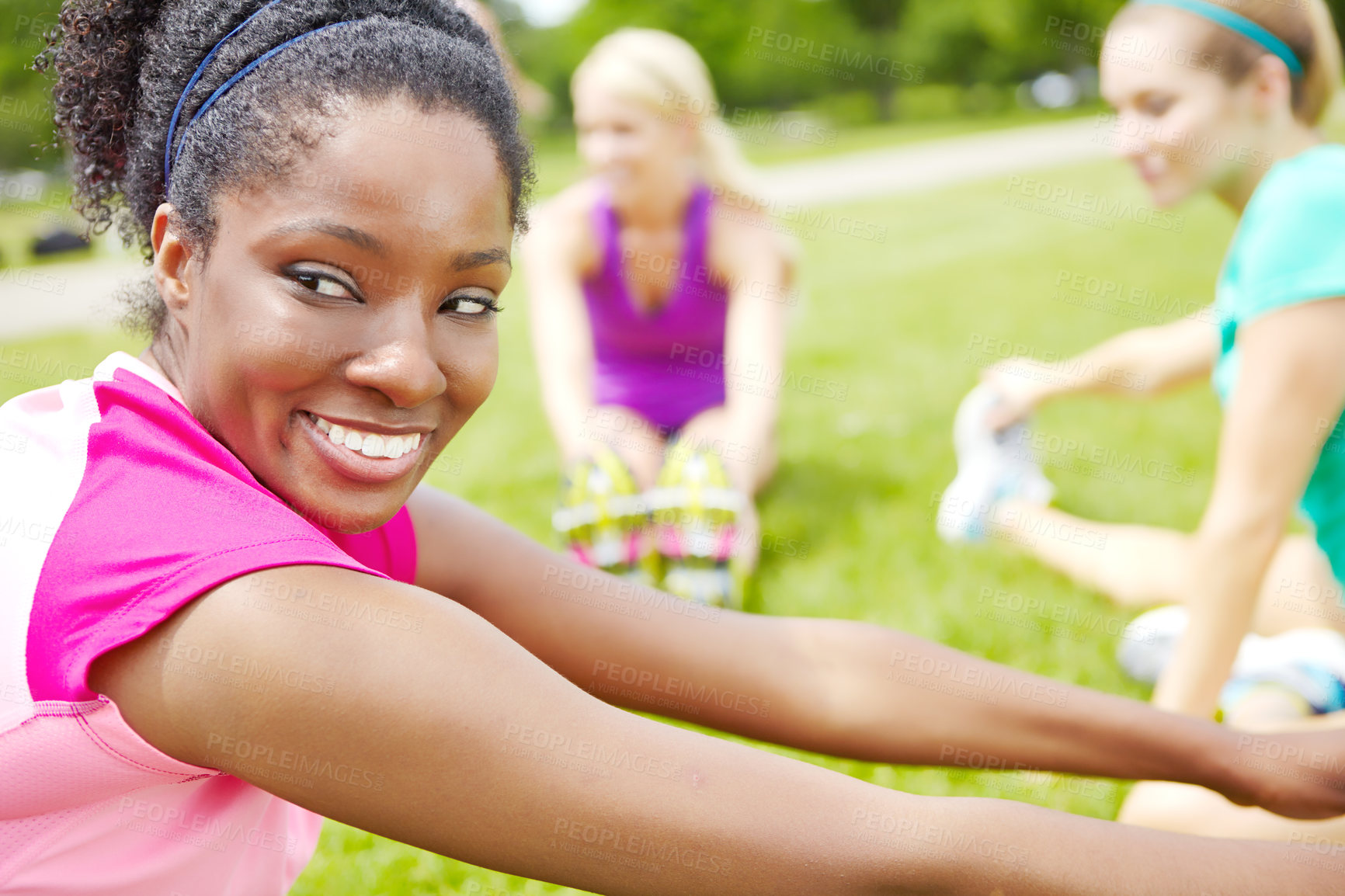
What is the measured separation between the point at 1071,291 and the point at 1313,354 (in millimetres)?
6579

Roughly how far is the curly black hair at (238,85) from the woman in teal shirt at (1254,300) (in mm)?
1846

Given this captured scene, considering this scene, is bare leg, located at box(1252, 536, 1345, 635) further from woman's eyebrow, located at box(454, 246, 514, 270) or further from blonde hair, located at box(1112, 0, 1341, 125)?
woman's eyebrow, located at box(454, 246, 514, 270)

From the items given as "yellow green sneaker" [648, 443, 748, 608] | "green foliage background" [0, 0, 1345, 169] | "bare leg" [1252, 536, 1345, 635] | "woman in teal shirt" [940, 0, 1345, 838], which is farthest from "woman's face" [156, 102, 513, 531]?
"green foliage background" [0, 0, 1345, 169]

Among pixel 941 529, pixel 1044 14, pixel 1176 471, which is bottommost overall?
pixel 941 529

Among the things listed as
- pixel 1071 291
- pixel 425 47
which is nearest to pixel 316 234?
pixel 425 47

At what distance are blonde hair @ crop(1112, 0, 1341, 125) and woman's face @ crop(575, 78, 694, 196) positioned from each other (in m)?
2.07

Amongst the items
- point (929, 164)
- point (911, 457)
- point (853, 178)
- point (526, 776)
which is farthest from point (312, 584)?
point (929, 164)

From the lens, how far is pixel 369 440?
1466mm

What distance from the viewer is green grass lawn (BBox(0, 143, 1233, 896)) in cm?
278

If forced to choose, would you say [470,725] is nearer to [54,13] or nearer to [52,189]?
[54,13]

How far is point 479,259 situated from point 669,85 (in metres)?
3.26

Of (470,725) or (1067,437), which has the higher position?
(1067,437)

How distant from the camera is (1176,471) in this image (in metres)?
4.96

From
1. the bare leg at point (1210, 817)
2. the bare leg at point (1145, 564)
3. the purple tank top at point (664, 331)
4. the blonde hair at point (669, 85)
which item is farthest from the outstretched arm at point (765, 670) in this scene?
the blonde hair at point (669, 85)
